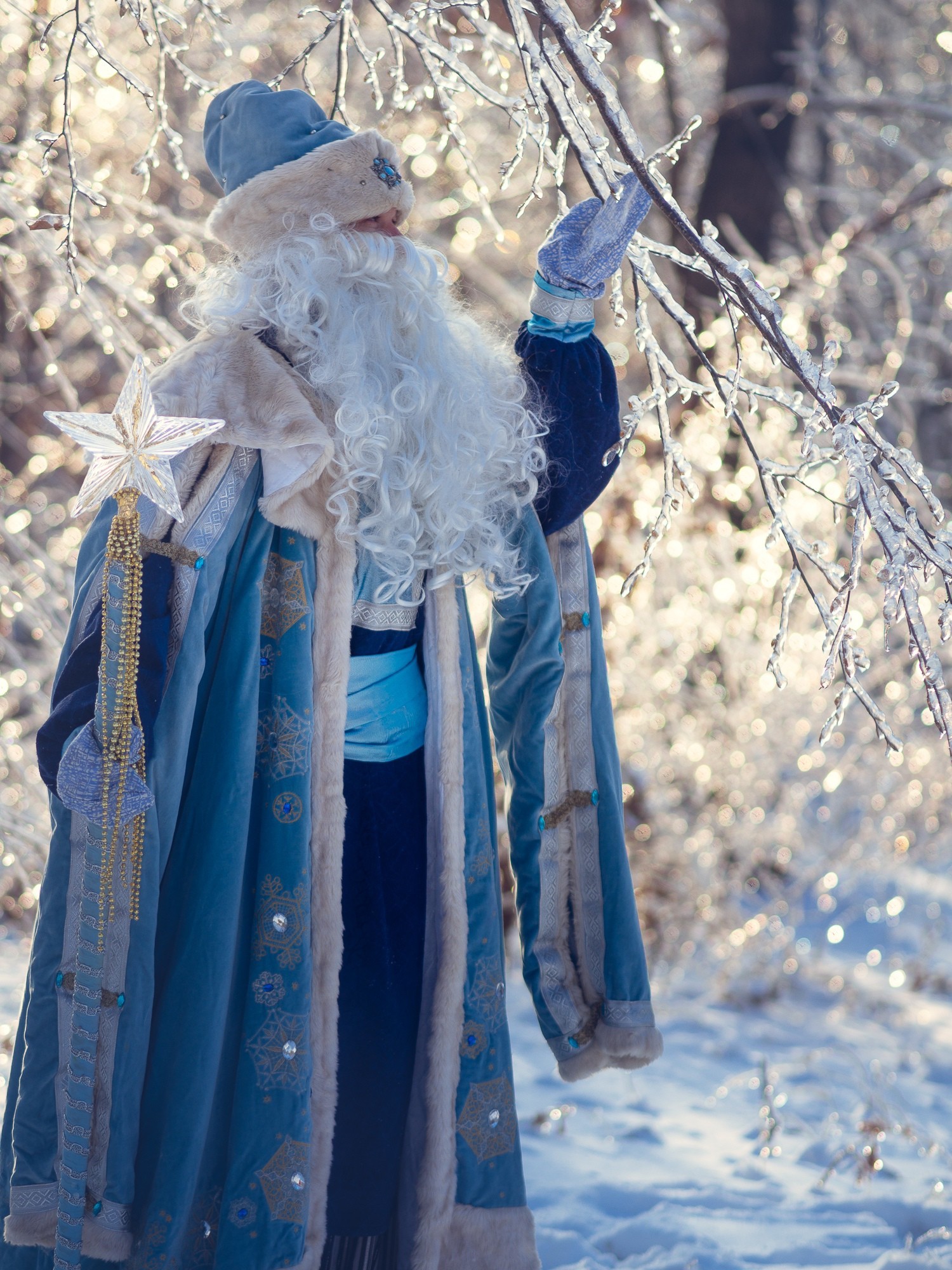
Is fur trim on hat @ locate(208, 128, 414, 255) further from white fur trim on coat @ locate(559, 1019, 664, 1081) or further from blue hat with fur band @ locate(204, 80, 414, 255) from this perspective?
white fur trim on coat @ locate(559, 1019, 664, 1081)

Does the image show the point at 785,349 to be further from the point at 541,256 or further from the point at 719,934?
the point at 719,934

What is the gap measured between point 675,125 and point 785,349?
13.7 feet

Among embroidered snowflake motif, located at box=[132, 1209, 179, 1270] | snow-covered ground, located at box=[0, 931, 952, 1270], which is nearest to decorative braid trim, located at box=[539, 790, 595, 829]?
embroidered snowflake motif, located at box=[132, 1209, 179, 1270]

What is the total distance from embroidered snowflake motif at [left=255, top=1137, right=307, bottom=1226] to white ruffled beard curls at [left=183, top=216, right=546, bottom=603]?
799mm

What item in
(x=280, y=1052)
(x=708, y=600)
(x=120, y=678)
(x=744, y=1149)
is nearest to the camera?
(x=120, y=678)

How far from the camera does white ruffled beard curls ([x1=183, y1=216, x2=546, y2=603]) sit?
5.41ft

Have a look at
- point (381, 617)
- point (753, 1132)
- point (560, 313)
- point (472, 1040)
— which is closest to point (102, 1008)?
point (472, 1040)

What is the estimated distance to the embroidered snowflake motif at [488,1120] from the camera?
172 centimetres

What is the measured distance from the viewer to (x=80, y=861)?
5.15 ft

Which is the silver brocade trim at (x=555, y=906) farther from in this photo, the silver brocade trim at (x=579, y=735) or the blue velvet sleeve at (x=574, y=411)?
the blue velvet sleeve at (x=574, y=411)

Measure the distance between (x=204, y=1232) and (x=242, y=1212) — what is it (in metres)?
0.09

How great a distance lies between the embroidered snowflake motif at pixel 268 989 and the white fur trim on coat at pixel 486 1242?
1.46 feet

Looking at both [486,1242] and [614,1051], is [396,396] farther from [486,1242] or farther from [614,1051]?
[486,1242]

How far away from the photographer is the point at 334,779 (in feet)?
5.39
